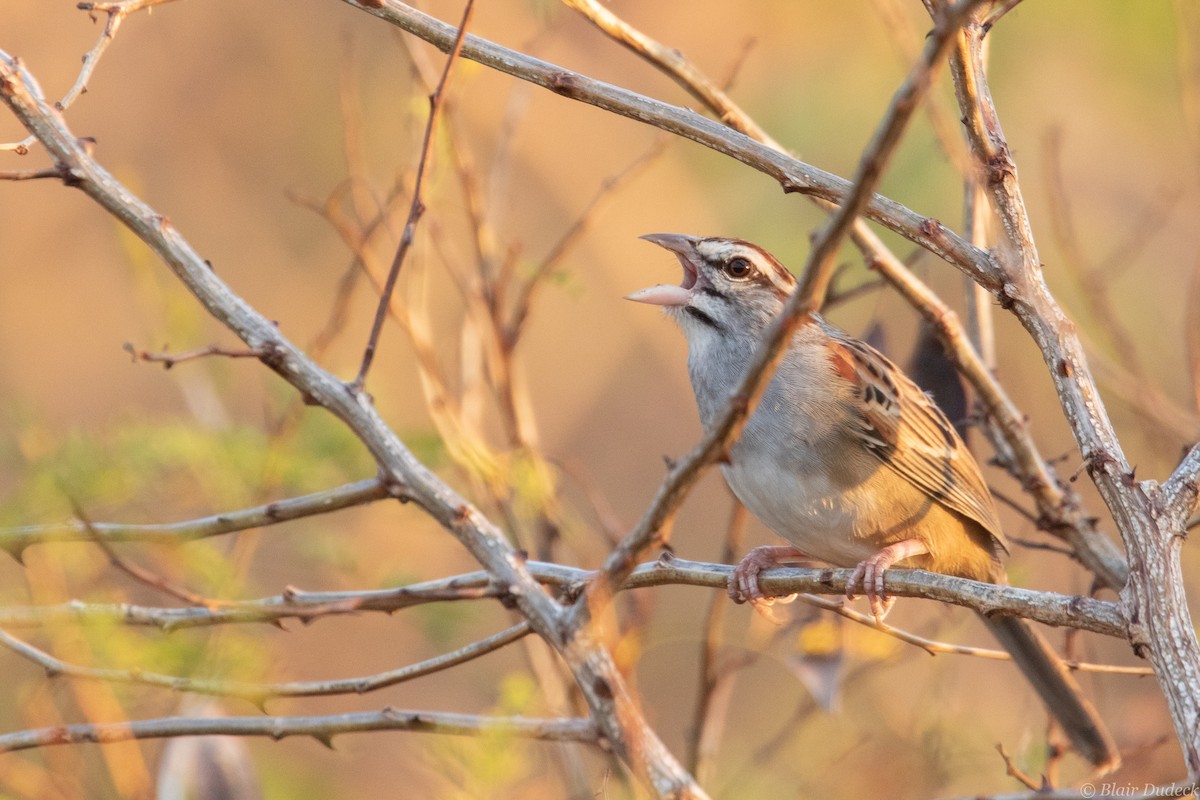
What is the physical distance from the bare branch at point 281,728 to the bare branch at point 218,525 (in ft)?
1.41

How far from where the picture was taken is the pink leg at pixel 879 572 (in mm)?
3236

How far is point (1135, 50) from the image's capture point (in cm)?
715

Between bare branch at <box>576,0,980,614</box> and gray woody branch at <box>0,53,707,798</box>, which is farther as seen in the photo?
gray woody branch at <box>0,53,707,798</box>

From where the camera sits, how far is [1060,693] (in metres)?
3.90

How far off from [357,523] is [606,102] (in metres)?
3.69

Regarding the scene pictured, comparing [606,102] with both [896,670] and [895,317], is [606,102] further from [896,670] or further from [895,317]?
[895,317]

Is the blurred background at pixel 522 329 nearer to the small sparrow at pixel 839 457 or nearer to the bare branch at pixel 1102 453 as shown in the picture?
the small sparrow at pixel 839 457

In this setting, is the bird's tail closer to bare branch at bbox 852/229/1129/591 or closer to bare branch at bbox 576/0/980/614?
bare branch at bbox 852/229/1129/591

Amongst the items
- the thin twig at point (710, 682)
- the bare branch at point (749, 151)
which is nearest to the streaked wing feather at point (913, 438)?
the thin twig at point (710, 682)

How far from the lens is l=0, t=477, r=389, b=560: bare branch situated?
9.07ft

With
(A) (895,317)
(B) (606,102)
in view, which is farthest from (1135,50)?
(B) (606,102)

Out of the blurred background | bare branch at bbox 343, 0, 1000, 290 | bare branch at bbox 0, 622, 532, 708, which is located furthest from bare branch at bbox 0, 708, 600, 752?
bare branch at bbox 343, 0, 1000, 290

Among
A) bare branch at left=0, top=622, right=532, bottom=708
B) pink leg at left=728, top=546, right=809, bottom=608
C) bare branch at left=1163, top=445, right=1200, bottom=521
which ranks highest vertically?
pink leg at left=728, top=546, right=809, bottom=608

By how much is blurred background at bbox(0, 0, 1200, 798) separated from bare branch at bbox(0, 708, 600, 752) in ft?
1.13
